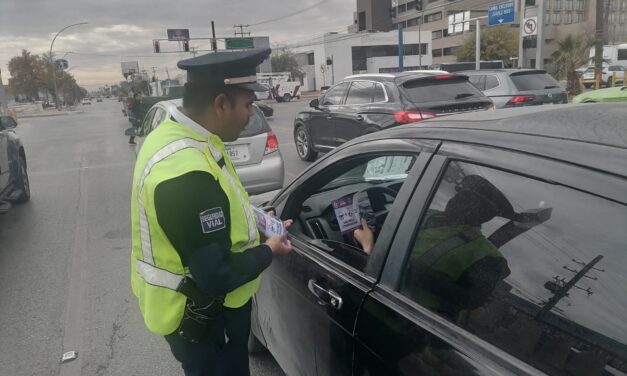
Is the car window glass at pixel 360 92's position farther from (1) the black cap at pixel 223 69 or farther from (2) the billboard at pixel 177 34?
(2) the billboard at pixel 177 34

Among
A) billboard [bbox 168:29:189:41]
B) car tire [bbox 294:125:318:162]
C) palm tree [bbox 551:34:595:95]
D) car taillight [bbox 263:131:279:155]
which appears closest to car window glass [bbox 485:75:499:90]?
car tire [bbox 294:125:318:162]

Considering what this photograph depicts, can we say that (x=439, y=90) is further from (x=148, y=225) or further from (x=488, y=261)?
(x=148, y=225)

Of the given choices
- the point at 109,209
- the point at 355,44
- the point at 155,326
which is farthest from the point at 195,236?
the point at 355,44

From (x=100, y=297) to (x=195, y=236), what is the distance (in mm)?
3204

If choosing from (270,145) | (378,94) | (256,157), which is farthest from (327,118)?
(256,157)

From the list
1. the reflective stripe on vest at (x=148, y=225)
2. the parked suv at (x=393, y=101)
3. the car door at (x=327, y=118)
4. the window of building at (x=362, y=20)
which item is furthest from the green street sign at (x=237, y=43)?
the window of building at (x=362, y=20)

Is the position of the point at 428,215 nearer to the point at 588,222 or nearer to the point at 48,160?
the point at 588,222

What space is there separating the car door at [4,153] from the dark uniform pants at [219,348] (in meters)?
5.64

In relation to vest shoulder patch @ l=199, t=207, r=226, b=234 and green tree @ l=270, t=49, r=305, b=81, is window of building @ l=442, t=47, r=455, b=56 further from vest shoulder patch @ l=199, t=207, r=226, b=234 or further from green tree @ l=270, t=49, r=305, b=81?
vest shoulder patch @ l=199, t=207, r=226, b=234

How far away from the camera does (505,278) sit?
1350 millimetres

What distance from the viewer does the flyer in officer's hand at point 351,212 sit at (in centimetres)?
245

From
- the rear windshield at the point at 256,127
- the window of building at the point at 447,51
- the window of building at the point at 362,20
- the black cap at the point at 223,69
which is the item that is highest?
the window of building at the point at 362,20

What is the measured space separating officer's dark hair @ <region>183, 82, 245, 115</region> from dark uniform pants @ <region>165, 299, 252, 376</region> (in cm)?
77

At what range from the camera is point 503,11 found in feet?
79.3
